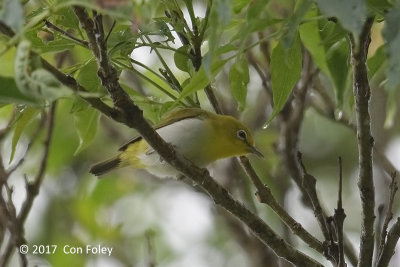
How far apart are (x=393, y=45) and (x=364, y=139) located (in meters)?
0.36

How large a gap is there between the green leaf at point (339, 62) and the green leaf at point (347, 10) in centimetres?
39

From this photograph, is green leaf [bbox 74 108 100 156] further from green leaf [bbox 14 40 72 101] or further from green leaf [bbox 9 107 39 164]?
green leaf [bbox 14 40 72 101]

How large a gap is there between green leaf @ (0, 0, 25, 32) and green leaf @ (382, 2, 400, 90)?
14.2 inches

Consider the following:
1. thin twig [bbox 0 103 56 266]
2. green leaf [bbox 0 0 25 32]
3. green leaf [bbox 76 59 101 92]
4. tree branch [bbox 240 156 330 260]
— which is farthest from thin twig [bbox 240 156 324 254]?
green leaf [bbox 0 0 25 32]

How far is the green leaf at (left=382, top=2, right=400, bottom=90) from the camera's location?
75 centimetres

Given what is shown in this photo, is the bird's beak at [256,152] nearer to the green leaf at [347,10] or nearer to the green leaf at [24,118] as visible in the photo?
the green leaf at [24,118]

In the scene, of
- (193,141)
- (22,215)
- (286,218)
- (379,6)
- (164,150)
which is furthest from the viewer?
(193,141)

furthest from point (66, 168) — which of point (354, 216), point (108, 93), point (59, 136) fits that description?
point (108, 93)

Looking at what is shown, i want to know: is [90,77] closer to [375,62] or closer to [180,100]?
[180,100]

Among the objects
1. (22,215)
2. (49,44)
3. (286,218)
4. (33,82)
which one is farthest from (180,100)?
(22,215)

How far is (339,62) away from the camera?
45.6 inches

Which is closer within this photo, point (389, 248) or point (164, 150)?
point (164, 150)

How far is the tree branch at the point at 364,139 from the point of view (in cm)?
105

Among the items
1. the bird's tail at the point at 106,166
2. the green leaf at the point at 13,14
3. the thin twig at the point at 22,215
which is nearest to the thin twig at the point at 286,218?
the thin twig at the point at 22,215
